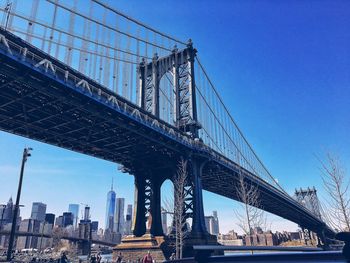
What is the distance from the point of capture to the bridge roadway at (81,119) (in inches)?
819

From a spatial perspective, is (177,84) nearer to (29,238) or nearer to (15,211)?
(15,211)

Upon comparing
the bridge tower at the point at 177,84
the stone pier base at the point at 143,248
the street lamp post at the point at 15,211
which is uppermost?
the bridge tower at the point at 177,84

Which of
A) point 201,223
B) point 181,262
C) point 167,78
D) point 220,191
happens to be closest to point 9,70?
point 181,262

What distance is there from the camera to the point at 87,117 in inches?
1092

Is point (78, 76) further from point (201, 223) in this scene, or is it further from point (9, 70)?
point (201, 223)

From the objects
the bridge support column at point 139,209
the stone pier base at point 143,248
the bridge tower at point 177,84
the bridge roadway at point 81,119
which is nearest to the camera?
the bridge roadway at point 81,119

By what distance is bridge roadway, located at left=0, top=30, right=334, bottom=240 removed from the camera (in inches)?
819

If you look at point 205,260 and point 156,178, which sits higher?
point 156,178

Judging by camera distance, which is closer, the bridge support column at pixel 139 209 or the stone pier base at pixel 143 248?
the stone pier base at pixel 143 248

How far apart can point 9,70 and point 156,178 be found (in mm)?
23126

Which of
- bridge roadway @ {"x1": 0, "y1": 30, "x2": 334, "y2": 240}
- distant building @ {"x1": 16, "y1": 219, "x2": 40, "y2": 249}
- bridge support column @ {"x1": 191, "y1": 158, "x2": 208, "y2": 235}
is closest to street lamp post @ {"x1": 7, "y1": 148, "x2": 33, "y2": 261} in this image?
bridge roadway @ {"x1": 0, "y1": 30, "x2": 334, "y2": 240}

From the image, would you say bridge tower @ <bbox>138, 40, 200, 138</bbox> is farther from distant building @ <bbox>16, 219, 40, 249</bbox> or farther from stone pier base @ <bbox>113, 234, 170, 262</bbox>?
distant building @ <bbox>16, 219, 40, 249</bbox>

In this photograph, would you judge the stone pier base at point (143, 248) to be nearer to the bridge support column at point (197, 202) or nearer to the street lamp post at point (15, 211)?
the bridge support column at point (197, 202)

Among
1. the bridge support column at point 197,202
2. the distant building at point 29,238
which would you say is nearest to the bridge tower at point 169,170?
the bridge support column at point 197,202
